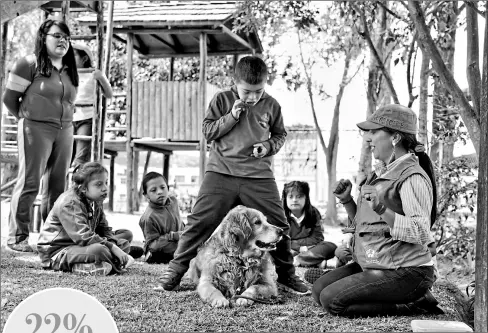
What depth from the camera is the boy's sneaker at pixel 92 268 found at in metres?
5.84

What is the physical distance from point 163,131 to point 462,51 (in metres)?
7.27

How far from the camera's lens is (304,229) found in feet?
24.8

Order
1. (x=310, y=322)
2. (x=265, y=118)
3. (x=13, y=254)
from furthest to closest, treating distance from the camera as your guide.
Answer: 1. (x=13, y=254)
2. (x=265, y=118)
3. (x=310, y=322)

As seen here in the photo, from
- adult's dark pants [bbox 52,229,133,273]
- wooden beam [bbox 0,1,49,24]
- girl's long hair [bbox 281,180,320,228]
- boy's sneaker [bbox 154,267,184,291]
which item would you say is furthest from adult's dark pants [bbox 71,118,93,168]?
wooden beam [bbox 0,1,49,24]

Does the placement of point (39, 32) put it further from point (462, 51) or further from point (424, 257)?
point (462, 51)

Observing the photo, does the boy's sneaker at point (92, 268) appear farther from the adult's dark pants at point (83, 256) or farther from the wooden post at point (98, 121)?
the wooden post at point (98, 121)

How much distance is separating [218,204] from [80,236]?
1.56 meters

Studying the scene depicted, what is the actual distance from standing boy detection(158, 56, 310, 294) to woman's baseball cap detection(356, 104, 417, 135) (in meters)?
1.02

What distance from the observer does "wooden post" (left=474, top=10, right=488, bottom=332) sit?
11.4 feet

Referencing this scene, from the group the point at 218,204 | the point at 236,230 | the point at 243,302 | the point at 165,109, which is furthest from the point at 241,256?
the point at 165,109

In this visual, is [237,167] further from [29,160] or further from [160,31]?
[160,31]

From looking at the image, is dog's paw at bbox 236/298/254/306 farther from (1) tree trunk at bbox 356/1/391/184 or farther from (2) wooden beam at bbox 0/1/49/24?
(1) tree trunk at bbox 356/1/391/184

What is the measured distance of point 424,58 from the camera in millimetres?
8227

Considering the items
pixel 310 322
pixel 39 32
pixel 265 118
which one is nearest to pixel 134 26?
pixel 39 32
